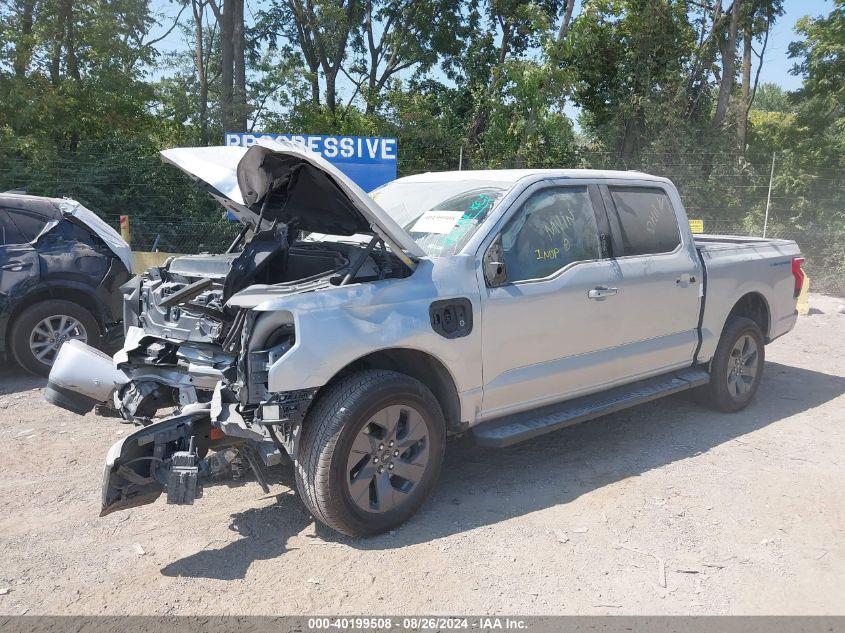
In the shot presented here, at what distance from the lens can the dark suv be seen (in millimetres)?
6730

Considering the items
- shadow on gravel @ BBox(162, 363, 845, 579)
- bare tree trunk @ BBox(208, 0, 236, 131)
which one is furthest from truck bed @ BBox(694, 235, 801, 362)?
bare tree trunk @ BBox(208, 0, 236, 131)

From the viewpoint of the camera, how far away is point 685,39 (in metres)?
17.5

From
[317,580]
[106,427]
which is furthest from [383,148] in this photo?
[317,580]

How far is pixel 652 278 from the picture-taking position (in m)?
5.01

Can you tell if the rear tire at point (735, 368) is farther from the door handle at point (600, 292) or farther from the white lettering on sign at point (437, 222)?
the white lettering on sign at point (437, 222)

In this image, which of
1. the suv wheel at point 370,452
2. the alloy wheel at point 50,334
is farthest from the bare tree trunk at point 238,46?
the suv wheel at point 370,452

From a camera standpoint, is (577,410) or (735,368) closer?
(577,410)

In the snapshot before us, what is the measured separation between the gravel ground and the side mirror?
4.40 ft

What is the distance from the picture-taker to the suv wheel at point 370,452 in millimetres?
3514

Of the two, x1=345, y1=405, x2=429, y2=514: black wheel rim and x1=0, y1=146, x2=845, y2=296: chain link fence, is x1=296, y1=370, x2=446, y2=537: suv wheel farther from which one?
x1=0, y1=146, x2=845, y2=296: chain link fence

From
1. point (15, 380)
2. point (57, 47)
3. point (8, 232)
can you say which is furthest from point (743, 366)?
point (57, 47)

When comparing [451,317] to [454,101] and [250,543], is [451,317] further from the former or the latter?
[454,101]

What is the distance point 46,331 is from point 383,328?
479 cm

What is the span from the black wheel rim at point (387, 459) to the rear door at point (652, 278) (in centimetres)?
176
